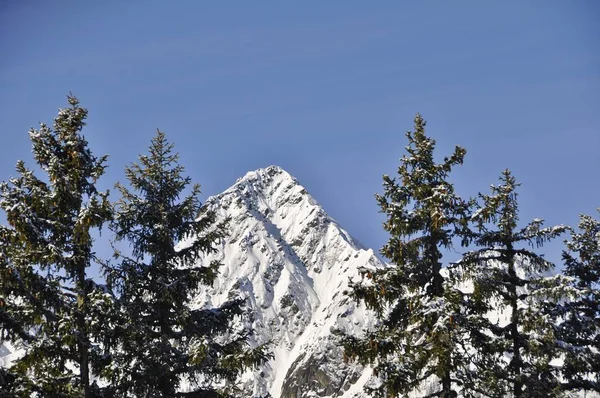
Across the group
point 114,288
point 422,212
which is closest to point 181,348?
point 114,288

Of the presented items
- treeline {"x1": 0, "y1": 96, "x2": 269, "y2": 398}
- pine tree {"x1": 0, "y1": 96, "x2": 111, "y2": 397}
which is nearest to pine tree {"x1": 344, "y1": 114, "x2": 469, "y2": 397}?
treeline {"x1": 0, "y1": 96, "x2": 269, "y2": 398}

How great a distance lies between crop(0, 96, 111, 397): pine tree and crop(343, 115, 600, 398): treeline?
6069 millimetres

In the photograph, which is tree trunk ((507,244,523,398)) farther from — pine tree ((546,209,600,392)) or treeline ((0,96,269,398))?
treeline ((0,96,269,398))

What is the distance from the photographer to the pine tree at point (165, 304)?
1441 centimetres

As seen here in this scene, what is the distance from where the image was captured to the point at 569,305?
16812mm

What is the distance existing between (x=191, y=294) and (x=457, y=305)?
745 cm

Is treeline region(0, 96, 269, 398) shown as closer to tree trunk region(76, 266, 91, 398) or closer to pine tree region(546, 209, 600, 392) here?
tree trunk region(76, 266, 91, 398)

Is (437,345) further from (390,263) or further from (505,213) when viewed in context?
(505,213)

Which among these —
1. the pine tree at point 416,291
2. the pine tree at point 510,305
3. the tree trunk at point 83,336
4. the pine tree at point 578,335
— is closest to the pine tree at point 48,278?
the tree trunk at point 83,336

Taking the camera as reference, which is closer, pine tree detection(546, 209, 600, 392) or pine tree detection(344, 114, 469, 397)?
pine tree detection(344, 114, 469, 397)

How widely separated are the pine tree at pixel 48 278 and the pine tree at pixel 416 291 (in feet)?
19.8

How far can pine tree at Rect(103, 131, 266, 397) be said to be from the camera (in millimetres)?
14414

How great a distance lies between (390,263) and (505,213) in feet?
12.0

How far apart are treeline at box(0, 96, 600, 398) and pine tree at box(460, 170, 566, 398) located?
45 mm
